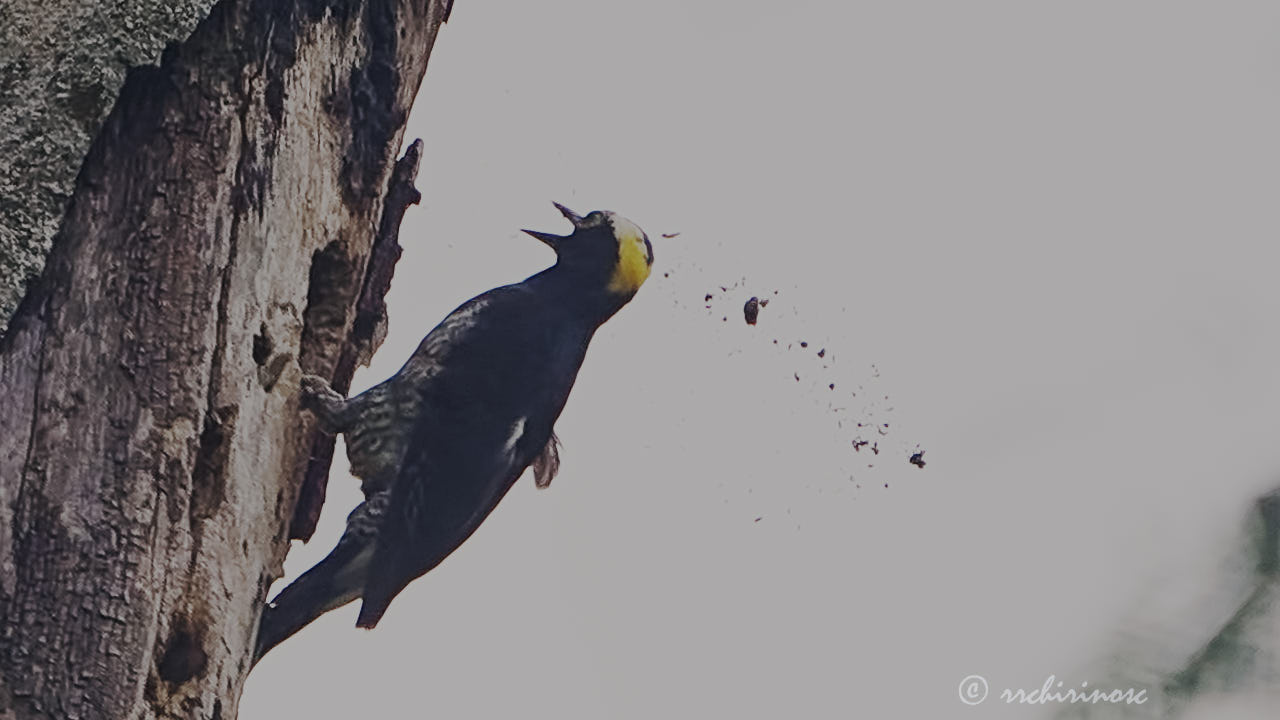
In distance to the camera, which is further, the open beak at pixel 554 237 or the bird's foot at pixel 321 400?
the open beak at pixel 554 237

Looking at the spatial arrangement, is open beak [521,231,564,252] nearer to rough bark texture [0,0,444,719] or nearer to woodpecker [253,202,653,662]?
woodpecker [253,202,653,662]

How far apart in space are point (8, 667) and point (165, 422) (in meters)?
0.40

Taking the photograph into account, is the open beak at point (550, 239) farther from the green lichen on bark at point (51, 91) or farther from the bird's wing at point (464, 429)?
the green lichen on bark at point (51, 91)

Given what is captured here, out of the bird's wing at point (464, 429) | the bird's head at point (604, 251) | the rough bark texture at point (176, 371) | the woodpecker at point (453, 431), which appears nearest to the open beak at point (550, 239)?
the bird's head at point (604, 251)

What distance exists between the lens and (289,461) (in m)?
2.61

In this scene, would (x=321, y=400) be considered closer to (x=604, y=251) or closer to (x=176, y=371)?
(x=176, y=371)

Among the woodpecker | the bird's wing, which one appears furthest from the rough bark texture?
the bird's wing

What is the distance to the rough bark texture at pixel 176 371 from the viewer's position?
2.04 metres

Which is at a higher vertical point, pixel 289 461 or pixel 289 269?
pixel 289 269

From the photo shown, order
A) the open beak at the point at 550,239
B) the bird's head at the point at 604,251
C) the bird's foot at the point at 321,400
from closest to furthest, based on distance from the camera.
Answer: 1. the bird's foot at the point at 321,400
2. the bird's head at the point at 604,251
3. the open beak at the point at 550,239

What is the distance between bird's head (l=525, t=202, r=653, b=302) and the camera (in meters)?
4.32

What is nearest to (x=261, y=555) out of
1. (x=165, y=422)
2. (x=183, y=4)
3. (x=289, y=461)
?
(x=289, y=461)

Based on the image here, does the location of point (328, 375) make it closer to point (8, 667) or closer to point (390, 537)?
point (390, 537)

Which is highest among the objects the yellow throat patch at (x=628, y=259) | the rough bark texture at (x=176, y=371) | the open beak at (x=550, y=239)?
the open beak at (x=550, y=239)
